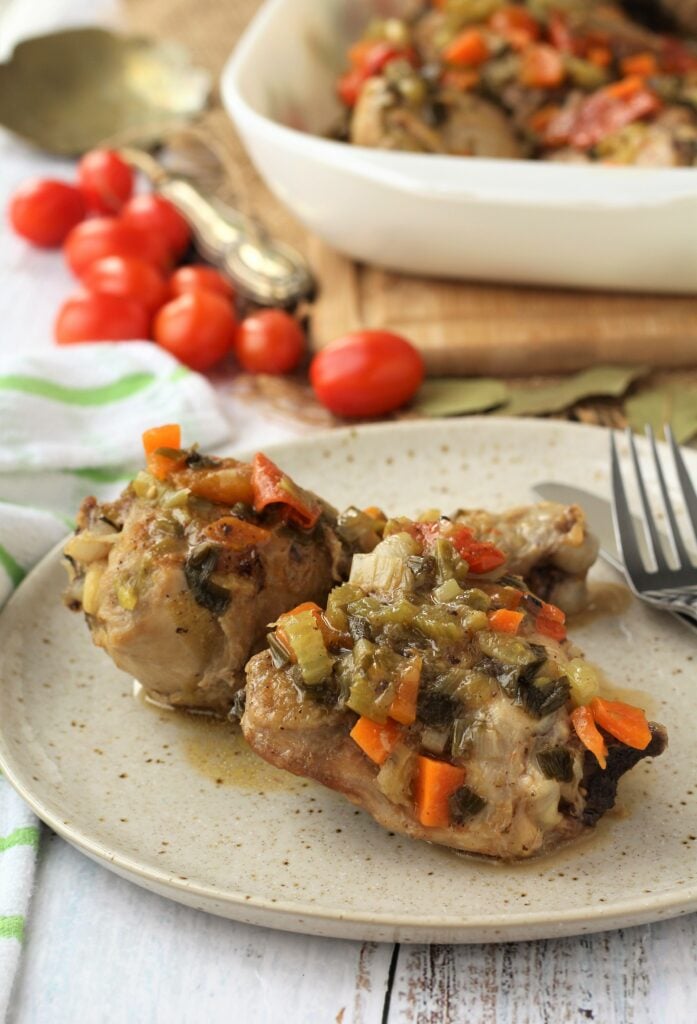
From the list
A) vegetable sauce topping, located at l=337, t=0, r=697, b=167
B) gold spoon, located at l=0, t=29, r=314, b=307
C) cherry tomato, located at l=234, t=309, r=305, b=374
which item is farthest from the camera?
gold spoon, located at l=0, t=29, r=314, b=307

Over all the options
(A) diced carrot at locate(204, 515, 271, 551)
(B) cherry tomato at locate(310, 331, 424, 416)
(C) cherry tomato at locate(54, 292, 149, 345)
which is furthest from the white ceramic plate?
(C) cherry tomato at locate(54, 292, 149, 345)

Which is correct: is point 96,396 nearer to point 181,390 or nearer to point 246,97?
point 181,390

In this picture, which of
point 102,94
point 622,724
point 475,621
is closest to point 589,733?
point 622,724

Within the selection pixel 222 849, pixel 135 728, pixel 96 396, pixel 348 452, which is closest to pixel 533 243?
pixel 348 452

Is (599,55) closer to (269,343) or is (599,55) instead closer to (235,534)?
(269,343)

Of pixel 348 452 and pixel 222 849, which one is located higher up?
pixel 222 849

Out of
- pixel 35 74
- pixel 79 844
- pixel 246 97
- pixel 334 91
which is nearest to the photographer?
pixel 79 844

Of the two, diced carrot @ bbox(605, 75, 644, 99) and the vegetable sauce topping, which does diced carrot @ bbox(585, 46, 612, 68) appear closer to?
the vegetable sauce topping
